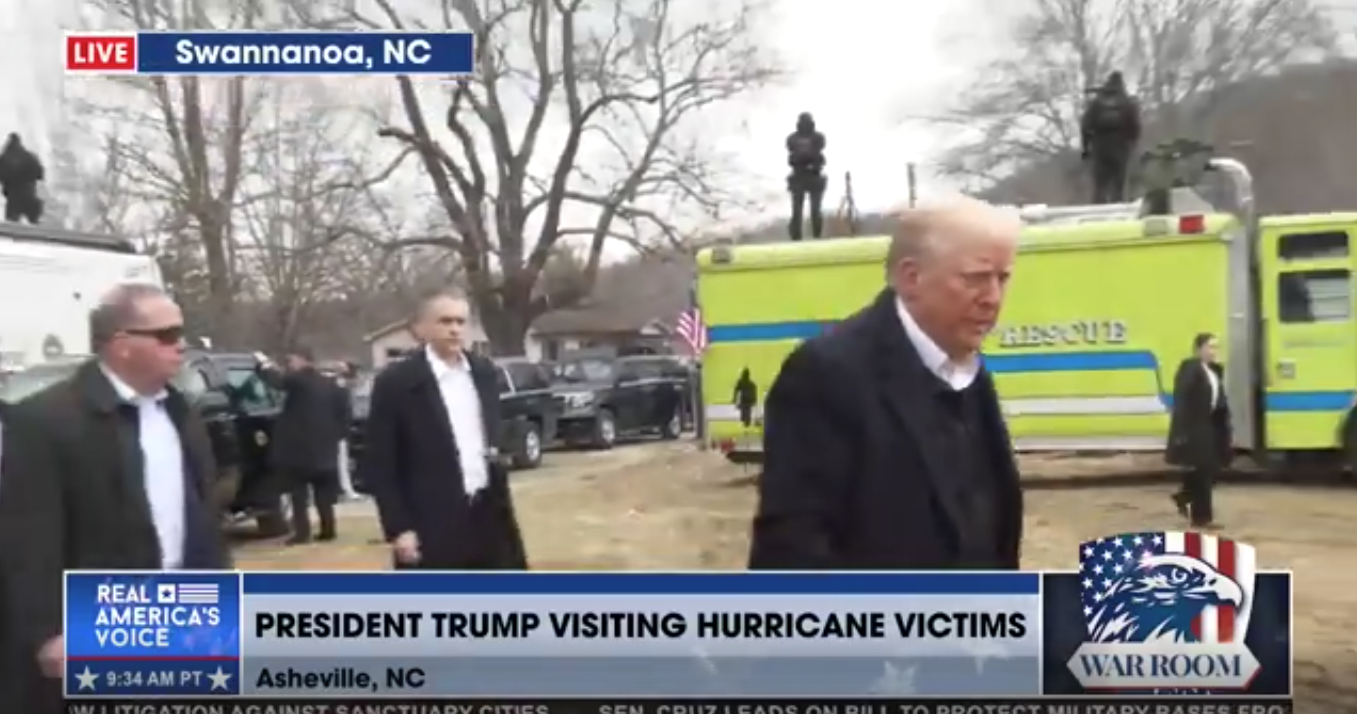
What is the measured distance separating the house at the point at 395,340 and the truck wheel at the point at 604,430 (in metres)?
0.28

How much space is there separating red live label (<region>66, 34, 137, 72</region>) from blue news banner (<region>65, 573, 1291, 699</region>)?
0.97 metres

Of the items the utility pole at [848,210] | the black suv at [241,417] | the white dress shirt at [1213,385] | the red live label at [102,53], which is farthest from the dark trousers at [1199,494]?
the red live label at [102,53]

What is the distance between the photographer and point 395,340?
2.61 metres

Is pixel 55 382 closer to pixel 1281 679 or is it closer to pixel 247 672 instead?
pixel 247 672

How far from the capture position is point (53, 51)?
8.45 feet

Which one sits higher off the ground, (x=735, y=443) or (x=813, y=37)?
(x=813, y=37)

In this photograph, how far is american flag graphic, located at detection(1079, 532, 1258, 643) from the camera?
255cm

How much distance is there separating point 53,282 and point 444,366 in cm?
74

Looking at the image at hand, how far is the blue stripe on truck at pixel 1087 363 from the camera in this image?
246 centimetres

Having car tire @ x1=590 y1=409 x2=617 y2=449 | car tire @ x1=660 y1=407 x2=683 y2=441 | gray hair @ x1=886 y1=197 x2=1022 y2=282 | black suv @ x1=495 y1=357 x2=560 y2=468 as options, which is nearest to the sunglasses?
black suv @ x1=495 y1=357 x2=560 y2=468

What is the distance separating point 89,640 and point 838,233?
5.41ft

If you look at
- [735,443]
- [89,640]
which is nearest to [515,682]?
[735,443]

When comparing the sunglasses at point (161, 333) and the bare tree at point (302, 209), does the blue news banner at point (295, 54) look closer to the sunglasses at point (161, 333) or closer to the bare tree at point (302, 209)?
the bare tree at point (302, 209)

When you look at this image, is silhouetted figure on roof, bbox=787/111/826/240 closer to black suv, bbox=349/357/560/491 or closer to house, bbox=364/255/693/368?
house, bbox=364/255/693/368
